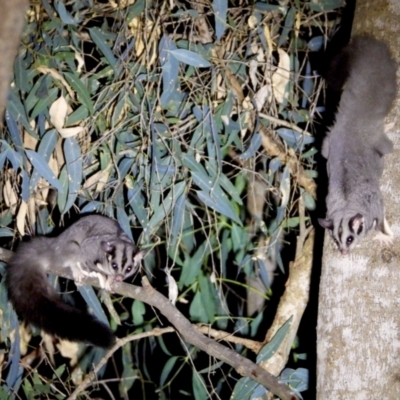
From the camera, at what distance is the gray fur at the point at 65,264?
377cm

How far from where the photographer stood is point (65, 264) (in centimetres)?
435

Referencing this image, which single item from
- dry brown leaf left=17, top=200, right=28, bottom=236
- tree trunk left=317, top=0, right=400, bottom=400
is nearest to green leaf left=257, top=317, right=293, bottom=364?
tree trunk left=317, top=0, right=400, bottom=400

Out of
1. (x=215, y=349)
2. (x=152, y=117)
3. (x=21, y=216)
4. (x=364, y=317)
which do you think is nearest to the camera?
(x=364, y=317)

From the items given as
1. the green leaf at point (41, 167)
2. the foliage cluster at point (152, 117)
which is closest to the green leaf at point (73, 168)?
the foliage cluster at point (152, 117)

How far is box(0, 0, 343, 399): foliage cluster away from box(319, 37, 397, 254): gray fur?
223 mm

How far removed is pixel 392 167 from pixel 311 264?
1040 mm

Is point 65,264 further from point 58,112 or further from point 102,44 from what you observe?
point 102,44

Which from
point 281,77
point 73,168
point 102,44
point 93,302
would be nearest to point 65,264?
point 93,302

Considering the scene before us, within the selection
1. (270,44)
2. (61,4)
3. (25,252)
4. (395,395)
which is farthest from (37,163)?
(395,395)

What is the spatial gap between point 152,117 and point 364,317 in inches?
64.9

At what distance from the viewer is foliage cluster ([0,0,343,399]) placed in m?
3.96

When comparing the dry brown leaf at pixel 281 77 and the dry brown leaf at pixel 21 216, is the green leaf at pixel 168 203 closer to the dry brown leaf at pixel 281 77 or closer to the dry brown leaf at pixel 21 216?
the dry brown leaf at pixel 21 216

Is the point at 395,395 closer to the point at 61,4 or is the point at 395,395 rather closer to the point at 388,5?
the point at 388,5

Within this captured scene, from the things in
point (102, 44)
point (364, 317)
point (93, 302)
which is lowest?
point (93, 302)
